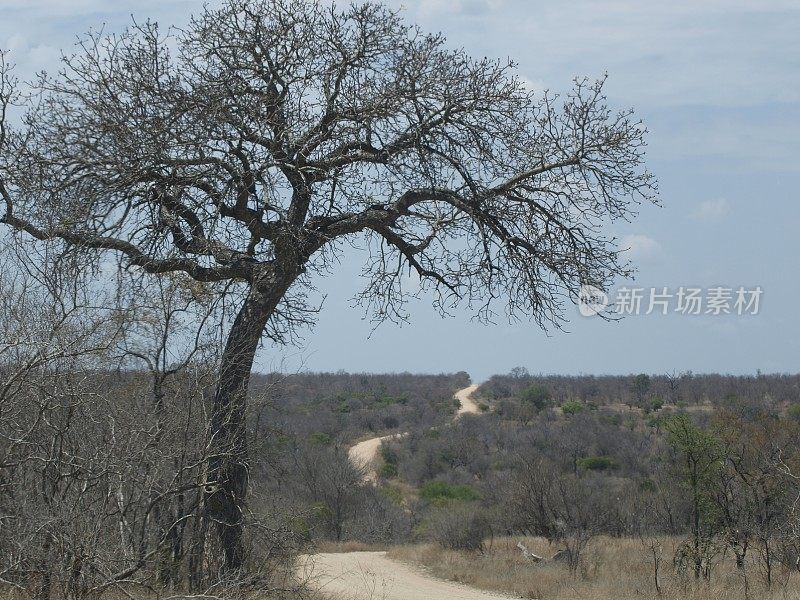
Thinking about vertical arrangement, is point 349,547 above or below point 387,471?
below

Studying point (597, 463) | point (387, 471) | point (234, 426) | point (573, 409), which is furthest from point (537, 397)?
point (234, 426)

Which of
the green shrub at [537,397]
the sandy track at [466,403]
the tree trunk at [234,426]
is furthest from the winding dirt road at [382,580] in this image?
the sandy track at [466,403]

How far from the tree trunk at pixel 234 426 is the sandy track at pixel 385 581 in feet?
16.6

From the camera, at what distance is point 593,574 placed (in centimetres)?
1762

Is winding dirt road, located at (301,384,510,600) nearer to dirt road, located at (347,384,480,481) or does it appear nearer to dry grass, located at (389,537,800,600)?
dry grass, located at (389,537,800,600)

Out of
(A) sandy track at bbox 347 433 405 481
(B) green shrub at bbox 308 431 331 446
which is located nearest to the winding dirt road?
(B) green shrub at bbox 308 431 331 446

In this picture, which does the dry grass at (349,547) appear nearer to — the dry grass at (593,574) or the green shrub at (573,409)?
the dry grass at (593,574)

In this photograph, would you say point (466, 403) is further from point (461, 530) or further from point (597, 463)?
point (461, 530)

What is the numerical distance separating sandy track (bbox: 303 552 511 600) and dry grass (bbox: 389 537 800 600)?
504 mm

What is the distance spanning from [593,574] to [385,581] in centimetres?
393

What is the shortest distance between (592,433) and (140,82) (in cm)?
3586

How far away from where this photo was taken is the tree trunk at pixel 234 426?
8008mm

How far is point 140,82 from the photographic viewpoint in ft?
28.9

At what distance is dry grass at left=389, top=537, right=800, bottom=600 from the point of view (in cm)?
1243
